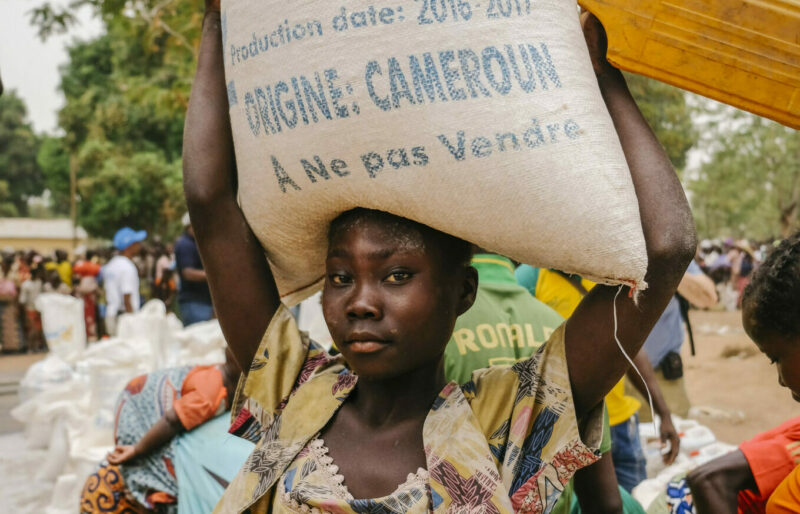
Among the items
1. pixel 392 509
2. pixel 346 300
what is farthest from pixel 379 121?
pixel 392 509

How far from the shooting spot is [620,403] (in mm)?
2713

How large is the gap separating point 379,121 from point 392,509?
2.19ft

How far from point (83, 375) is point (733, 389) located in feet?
29.4

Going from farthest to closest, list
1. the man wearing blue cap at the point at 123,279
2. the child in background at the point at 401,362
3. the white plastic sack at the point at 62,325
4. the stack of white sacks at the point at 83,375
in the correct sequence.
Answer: the man wearing blue cap at the point at 123,279, the white plastic sack at the point at 62,325, the stack of white sacks at the point at 83,375, the child in background at the point at 401,362

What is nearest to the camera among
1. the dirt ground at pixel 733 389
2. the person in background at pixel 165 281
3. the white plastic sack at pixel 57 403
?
the white plastic sack at pixel 57 403

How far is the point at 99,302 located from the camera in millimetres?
12648

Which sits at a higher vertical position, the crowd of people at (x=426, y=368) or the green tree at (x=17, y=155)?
the crowd of people at (x=426, y=368)

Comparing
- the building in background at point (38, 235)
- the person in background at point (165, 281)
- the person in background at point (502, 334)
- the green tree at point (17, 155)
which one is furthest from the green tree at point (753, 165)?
the green tree at point (17, 155)

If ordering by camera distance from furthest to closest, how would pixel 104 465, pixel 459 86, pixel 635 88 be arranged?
pixel 635 88
pixel 104 465
pixel 459 86

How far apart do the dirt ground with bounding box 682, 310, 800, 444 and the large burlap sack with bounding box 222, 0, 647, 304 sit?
6838 millimetres

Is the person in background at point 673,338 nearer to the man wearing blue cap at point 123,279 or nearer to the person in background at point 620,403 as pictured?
the person in background at point 620,403

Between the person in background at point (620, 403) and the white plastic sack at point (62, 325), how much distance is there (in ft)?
13.3

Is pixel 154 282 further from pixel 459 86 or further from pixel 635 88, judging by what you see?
pixel 459 86

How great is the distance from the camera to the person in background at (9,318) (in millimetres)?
12656
